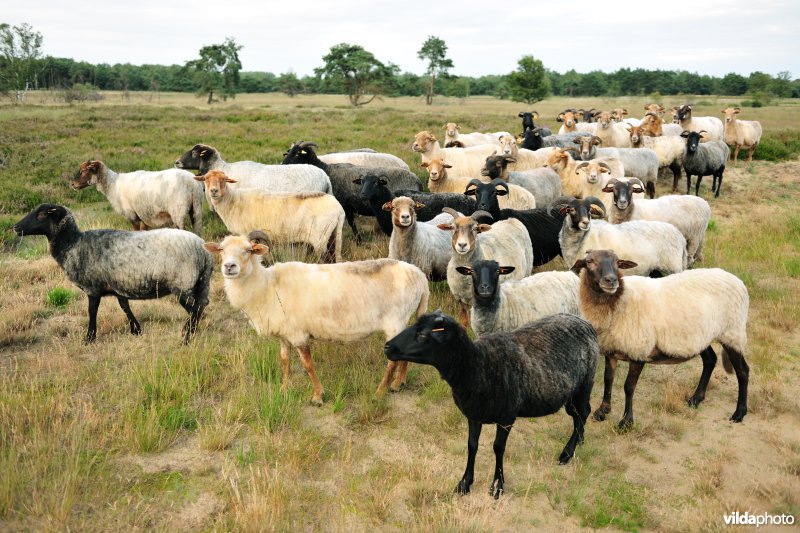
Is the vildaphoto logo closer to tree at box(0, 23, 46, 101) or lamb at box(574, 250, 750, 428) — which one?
lamb at box(574, 250, 750, 428)

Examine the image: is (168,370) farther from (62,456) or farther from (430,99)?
(430,99)

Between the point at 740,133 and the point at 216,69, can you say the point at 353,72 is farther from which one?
the point at 740,133

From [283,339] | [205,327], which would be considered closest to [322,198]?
[205,327]

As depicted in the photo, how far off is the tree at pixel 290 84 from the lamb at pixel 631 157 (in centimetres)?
7896

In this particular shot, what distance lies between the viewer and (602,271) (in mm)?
5289

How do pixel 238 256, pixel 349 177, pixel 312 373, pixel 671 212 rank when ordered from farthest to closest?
pixel 349 177 < pixel 671 212 < pixel 312 373 < pixel 238 256

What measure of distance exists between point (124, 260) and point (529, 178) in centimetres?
811

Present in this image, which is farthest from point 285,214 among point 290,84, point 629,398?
point 290,84

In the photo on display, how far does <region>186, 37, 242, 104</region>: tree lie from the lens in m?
59.2

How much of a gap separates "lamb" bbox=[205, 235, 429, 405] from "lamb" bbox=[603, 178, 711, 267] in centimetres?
521

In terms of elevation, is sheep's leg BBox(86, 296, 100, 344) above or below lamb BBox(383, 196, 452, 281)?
below

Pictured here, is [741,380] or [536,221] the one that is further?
[536,221]

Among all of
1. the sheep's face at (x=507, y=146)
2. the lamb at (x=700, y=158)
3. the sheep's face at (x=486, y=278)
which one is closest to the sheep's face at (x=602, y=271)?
the sheep's face at (x=486, y=278)

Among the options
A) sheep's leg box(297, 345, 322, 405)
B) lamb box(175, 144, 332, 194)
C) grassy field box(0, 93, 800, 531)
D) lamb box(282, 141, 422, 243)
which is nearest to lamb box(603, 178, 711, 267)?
grassy field box(0, 93, 800, 531)
